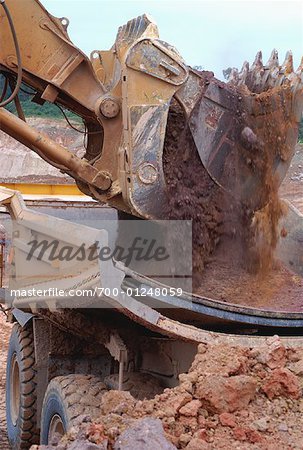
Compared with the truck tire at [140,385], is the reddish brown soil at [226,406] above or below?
above

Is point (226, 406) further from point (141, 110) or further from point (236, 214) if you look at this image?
point (236, 214)

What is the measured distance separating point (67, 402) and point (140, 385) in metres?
0.35

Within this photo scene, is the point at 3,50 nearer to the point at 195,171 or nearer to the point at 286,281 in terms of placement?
the point at 195,171

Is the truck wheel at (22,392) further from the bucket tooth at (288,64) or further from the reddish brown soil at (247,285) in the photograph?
the bucket tooth at (288,64)

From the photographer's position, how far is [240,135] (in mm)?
4680

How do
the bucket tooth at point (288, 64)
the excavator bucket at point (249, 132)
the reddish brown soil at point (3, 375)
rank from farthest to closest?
the reddish brown soil at point (3, 375), the bucket tooth at point (288, 64), the excavator bucket at point (249, 132)

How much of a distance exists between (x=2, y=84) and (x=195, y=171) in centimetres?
127

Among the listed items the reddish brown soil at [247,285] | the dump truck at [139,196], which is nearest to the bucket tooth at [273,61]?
the dump truck at [139,196]

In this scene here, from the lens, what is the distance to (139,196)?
4184mm

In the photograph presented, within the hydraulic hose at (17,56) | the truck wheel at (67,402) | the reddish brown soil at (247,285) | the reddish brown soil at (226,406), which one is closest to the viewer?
the reddish brown soil at (226,406)

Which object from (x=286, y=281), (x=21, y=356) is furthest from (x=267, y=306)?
(x=21, y=356)

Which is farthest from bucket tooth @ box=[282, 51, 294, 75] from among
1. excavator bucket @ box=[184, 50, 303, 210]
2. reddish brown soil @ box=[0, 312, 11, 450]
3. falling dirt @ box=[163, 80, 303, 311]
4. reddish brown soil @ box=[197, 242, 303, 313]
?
reddish brown soil @ box=[0, 312, 11, 450]

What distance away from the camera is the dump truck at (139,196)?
12.1 feet

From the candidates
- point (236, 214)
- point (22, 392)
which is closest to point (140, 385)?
point (22, 392)
